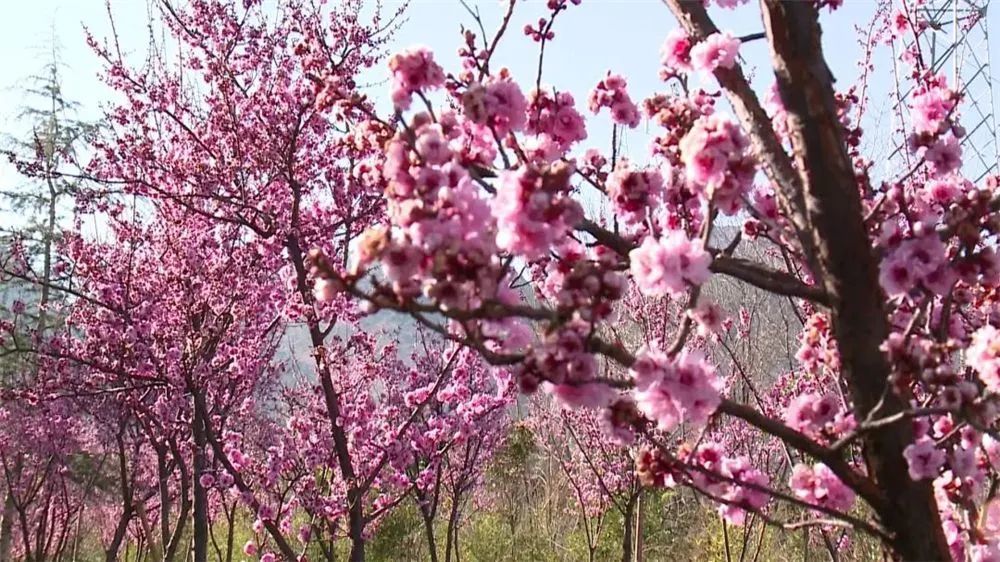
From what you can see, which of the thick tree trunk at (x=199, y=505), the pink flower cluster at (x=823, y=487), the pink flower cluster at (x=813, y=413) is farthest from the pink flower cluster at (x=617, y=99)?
the thick tree trunk at (x=199, y=505)

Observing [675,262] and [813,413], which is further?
[813,413]

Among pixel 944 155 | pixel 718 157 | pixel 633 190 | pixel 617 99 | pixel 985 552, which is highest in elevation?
pixel 617 99

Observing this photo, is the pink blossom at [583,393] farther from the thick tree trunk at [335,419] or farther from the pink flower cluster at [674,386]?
the thick tree trunk at [335,419]

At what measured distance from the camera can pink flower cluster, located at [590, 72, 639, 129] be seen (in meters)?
2.74

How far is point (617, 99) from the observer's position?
2.75 metres

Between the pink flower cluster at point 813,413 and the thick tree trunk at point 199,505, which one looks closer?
the pink flower cluster at point 813,413

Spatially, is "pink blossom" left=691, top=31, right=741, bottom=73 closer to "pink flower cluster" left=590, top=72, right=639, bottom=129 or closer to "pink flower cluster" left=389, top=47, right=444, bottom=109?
"pink flower cluster" left=590, top=72, right=639, bottom=129

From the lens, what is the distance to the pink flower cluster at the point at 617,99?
2740 mm

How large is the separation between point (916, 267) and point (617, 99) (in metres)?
1.24

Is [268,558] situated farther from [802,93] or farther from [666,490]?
[666,490]

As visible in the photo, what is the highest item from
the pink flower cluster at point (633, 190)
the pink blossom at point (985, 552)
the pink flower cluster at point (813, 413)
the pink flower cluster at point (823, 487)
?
the pink flower cluster at point (633, 190)

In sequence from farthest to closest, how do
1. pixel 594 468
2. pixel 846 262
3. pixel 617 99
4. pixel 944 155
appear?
1. pixel 594 468
2. pixel 617 99
3. pixel 944 155
4. pixel 846 262

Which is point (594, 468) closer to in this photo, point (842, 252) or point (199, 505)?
point (199, 505)

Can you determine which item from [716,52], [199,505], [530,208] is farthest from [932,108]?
[199,505]
